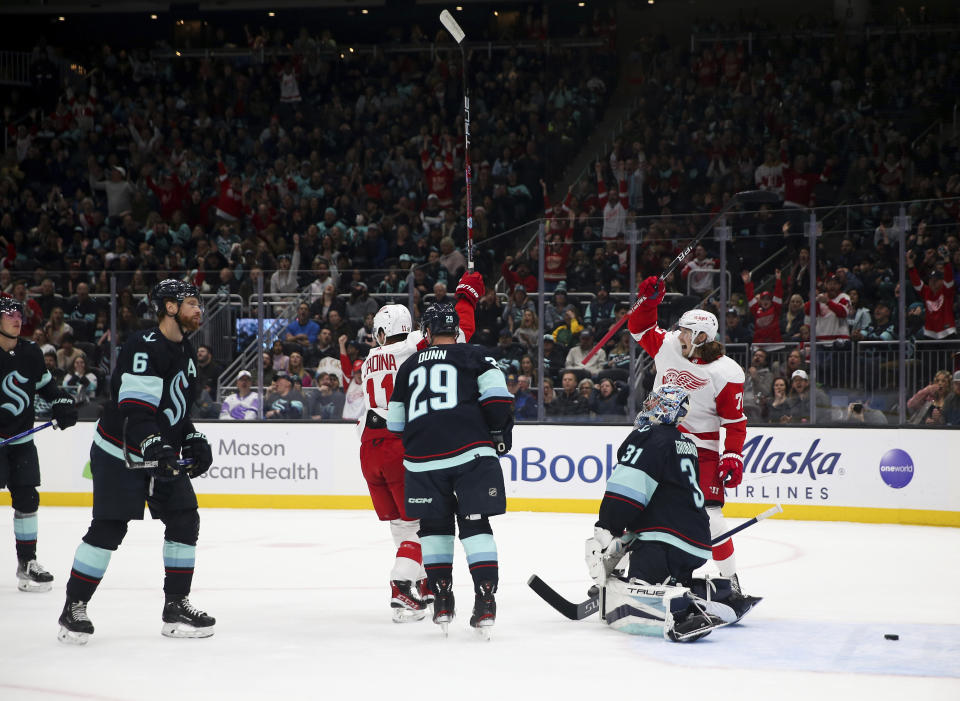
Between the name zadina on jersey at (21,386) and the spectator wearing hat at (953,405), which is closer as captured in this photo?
the name zadina on jersey at (21,386)

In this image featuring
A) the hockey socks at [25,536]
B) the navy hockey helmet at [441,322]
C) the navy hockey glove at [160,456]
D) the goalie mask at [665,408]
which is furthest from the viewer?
the hockey socks at [25,536]

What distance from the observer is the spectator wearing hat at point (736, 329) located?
9.91 m

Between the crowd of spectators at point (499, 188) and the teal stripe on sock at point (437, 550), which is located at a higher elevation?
the crowd of spectators at point (499, 188)

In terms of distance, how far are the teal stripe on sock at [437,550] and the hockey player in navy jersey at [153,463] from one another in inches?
37.8

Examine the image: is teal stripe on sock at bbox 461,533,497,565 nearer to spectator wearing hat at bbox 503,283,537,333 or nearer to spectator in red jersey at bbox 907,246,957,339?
spectator wearing hat at bbox 503,283,537,333

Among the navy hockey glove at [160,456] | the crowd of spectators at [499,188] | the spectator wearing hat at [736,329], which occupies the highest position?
the crowd of spectators at [499,188]

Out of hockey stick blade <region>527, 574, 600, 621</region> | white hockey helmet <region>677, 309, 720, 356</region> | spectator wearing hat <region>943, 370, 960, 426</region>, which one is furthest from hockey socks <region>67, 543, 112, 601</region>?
spectator wearing hat <region>943, 370, 960, 426</region>

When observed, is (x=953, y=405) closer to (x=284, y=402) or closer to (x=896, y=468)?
(x=896, y=468)

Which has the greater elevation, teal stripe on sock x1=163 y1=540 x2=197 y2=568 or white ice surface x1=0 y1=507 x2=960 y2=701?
teal stripe on sock x1=163 y1=540 x2=197 y2=568

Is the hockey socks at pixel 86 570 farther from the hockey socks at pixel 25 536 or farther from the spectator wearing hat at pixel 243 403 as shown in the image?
the spectator wearing hat at pixel 243 403

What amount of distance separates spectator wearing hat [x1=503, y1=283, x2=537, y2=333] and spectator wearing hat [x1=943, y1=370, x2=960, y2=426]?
11.5ft

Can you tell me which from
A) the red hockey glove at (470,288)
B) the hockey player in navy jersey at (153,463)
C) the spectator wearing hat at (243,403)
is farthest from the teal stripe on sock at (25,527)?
the spectator wearing hat at (243,403)

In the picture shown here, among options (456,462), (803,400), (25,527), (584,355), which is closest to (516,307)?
(584,355)

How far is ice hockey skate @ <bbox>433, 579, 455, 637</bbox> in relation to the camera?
16.2 ft
